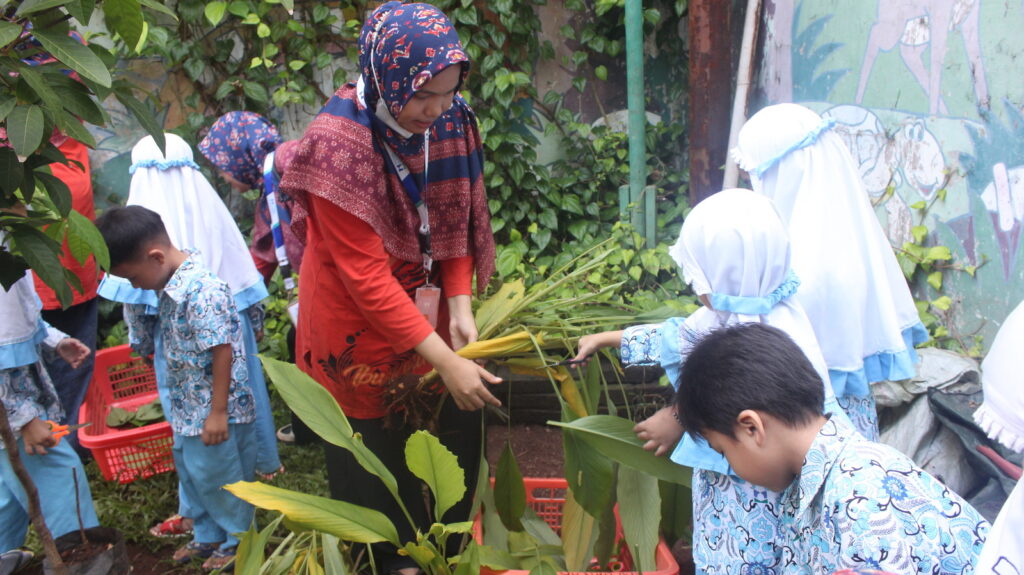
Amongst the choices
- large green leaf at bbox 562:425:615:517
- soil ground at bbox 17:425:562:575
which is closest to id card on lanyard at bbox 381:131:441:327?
large green leaf at bbox 562:425:615:517

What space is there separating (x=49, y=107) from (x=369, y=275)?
2.54 feet

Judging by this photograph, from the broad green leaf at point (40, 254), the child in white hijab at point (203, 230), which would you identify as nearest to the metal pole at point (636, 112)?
the child in white hijab at point (203, 230)

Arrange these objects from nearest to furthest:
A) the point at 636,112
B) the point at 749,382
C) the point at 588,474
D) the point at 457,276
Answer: the point at 749,382 < the point at 588,474 < the point at 457,276 < the point at 636,112

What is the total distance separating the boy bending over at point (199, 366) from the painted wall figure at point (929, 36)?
2.36 meters

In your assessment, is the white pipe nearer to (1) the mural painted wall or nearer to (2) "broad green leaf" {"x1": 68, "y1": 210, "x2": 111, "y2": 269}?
(1) the mural painted wall

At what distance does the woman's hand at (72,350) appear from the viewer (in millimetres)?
2537

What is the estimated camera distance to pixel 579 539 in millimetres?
1948

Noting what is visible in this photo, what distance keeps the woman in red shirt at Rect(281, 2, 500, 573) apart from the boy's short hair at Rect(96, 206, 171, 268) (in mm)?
565

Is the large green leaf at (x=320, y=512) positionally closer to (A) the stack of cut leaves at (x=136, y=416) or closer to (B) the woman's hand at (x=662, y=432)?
(B) the woman's hand at (x=662, y=432)

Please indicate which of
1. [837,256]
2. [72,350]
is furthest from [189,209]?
[837,256]

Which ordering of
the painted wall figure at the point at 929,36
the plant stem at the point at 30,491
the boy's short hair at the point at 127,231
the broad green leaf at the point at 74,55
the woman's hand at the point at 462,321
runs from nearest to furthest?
the broad green leaf at the point at 74,55
the plant stem at the point at 30,491
the woman's hand at the point at 462,321
the boy's short hair at the point at 127,231
the painted wall figure at the point at 929,36

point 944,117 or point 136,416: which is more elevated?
point 944,117

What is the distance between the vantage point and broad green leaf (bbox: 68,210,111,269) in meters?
1.33

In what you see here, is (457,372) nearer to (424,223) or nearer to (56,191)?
(424,223)
